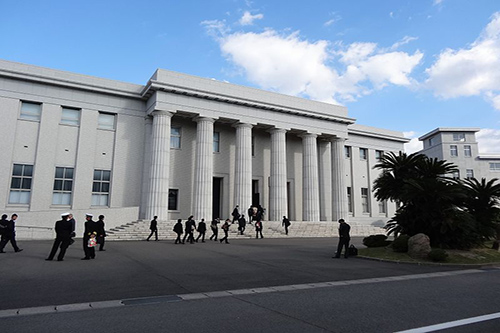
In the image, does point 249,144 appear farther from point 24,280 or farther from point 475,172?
point 475,172

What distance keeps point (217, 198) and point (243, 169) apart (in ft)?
15.1

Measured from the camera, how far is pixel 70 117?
27438 millimetres

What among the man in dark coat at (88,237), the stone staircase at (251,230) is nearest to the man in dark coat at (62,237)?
the man in dark coat at (88,237)

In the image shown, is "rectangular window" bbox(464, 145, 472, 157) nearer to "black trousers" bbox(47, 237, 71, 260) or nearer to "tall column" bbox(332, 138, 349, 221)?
"tall column" bbox(332, 138, 349, 221)

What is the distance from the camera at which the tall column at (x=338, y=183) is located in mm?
35375

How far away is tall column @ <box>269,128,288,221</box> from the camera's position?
31.0 metres

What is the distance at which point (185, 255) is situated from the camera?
13.8 meters

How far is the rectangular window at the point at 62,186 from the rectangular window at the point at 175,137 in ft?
27.6

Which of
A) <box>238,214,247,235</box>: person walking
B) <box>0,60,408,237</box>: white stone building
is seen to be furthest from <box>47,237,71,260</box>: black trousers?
<box>238,214,247,235</box>: person walking

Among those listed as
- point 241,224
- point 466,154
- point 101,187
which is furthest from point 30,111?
point 466,154

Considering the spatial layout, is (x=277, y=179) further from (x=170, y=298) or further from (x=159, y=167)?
(x=170, y=298)

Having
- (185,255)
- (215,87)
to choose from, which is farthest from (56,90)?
(185,255)

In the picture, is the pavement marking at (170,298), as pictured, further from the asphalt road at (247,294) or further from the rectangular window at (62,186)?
the rectangular window at (62,186)

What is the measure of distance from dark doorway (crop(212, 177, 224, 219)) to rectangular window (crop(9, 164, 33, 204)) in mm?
14916
